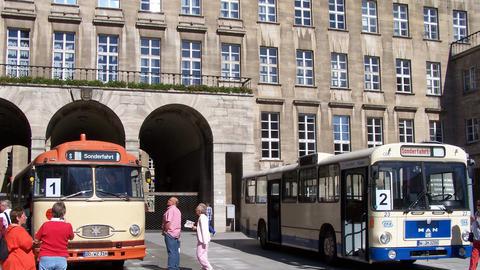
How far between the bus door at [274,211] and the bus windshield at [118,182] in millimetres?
7038

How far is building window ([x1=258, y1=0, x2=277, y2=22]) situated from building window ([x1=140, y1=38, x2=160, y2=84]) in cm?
670

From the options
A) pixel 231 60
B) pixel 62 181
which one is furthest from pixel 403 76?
pixel 62 181

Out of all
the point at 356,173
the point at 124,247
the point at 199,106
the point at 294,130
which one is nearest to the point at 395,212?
the point at 356,173

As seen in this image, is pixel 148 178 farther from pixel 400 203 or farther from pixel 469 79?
pixel 469 79

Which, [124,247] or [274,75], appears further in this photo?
[274,75]

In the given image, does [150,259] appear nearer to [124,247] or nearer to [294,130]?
[124,247]

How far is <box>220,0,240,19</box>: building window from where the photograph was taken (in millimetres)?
37166

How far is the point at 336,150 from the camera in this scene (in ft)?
125

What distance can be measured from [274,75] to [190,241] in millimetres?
14222

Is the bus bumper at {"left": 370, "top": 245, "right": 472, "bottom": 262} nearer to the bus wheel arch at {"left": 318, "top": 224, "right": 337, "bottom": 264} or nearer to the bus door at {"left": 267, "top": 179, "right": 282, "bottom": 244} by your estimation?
the bus wheel arch at {"left": 318, "top": 224, "right": 337, "bottom": 264}

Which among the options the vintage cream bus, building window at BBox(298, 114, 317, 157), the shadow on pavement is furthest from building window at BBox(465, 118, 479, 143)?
the vintage cream bus

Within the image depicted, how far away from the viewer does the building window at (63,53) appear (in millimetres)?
33688

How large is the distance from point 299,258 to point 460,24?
28.9 m

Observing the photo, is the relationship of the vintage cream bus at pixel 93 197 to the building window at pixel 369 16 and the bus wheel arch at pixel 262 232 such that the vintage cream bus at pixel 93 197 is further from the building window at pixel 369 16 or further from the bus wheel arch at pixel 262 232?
the building window at pixel 369 16
